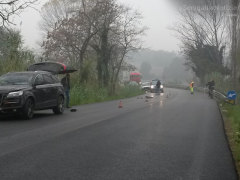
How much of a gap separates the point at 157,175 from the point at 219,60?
52204 mm

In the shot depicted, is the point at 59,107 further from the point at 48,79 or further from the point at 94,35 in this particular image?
the point at 94,35

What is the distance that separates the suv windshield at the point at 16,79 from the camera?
14167 mm

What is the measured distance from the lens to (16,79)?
14.4 metres

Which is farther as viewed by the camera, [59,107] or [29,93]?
→ [59,107]

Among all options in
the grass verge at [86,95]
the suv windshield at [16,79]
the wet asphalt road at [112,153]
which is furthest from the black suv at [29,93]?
the grass verge at [86,95]

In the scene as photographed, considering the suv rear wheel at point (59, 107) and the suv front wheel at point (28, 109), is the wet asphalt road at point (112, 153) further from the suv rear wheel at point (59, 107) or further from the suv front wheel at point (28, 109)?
the suv rear wheel at point (59, 107)

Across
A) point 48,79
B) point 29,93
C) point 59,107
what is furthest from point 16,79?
point 59,107

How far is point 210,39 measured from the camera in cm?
5038

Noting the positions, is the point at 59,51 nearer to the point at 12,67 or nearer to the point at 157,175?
the point at 12,67

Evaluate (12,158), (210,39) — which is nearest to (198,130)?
(12,158)

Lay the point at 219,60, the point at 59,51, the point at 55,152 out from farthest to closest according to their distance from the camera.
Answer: the point at 219,60, the point at 59,51, the point at 55,152

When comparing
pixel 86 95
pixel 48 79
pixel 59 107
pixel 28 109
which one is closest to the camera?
pixel 28 109

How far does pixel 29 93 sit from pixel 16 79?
3.78ft

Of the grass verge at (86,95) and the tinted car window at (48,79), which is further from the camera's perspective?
the grass verge at (86,95)
